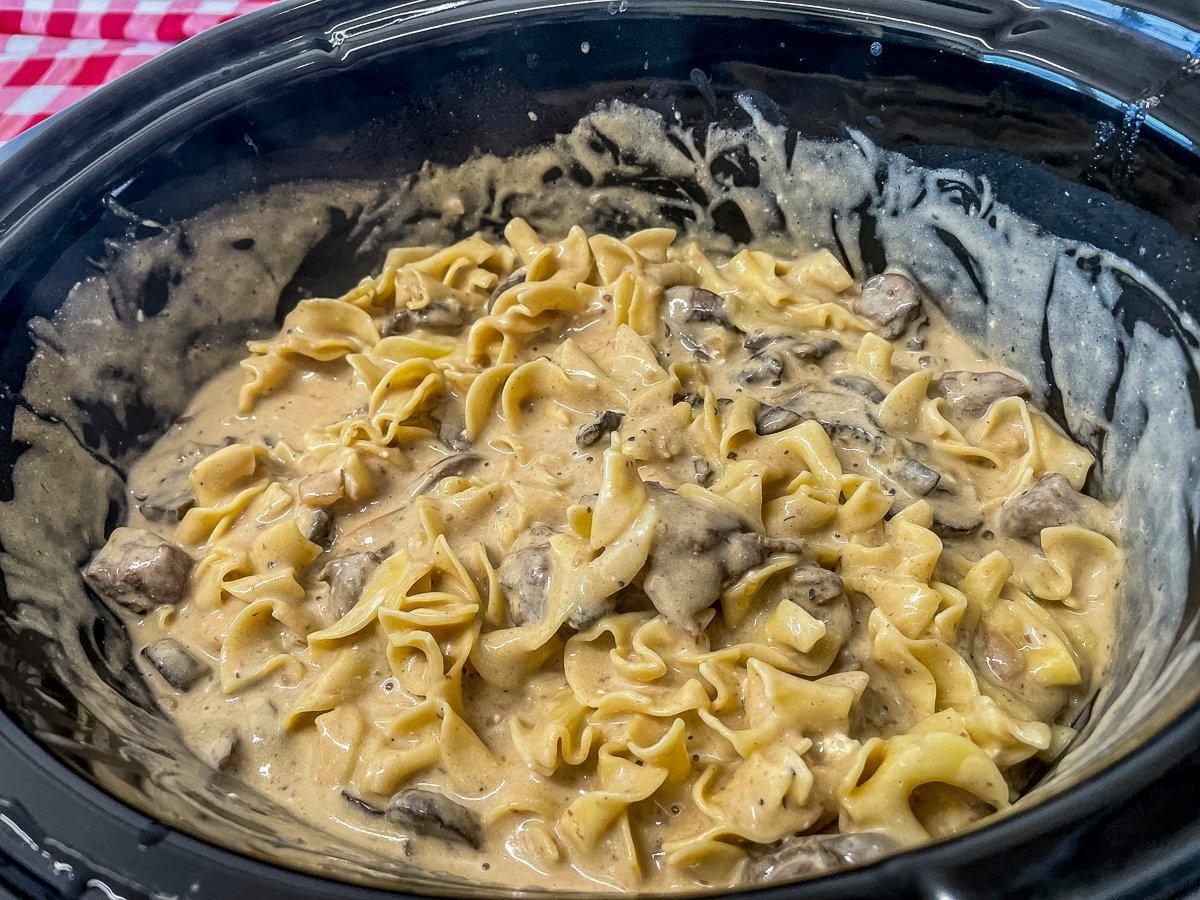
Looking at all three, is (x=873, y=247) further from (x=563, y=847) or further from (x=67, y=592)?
(x=67, y=592)

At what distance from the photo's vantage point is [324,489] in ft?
9.87

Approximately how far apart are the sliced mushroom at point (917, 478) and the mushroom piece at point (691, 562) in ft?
2.03

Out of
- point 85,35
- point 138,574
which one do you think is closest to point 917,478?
point 138,574

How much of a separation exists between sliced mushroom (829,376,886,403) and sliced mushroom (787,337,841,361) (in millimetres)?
120

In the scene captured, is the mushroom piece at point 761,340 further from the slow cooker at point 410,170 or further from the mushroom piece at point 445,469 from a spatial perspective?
the mushroom piece at point 445,469

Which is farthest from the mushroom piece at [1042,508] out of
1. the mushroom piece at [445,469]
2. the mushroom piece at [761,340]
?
the mushroom piece at [445,469]

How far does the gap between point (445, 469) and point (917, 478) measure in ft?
4.79

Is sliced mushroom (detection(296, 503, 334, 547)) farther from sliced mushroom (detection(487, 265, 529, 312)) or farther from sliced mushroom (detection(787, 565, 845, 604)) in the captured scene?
sliced mushroom (detection(787, 565, 845, 604))

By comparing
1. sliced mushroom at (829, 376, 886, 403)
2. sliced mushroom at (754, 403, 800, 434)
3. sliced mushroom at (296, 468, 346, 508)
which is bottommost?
sliced mushroom at (296, 468, 346, 508)

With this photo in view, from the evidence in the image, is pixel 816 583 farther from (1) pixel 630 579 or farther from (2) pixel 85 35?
(2) pixel 85 35

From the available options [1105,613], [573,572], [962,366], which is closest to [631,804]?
[573,572]

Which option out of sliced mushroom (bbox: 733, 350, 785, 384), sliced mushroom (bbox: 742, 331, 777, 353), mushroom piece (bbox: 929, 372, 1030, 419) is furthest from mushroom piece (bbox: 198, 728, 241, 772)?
mushroom piece (bbox: 929, 372, 1030, 419)

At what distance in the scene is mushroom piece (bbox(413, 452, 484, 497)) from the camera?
306 cm

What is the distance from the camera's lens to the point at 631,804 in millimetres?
2318
